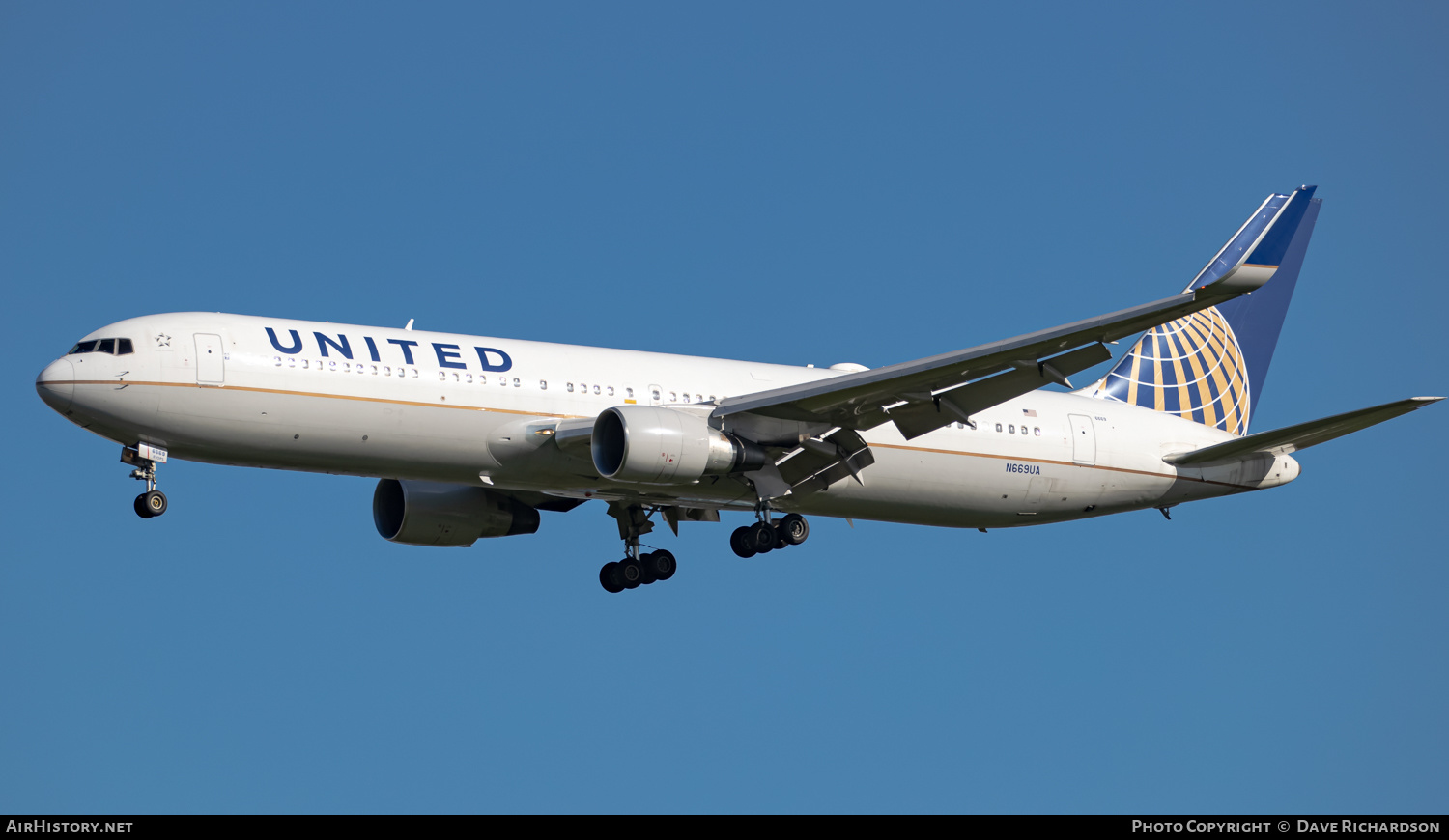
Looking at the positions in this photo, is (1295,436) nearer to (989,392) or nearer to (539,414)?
(989,392)

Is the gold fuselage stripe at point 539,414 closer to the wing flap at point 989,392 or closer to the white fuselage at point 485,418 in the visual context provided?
the white fuselage at point 485,418

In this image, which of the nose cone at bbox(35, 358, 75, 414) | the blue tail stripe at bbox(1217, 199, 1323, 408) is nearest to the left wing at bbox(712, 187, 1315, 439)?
the blue tail stripe at bbox(1217, 199, 1323, 408)

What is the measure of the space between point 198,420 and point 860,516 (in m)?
15.0

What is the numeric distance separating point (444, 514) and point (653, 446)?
8932 millimetres

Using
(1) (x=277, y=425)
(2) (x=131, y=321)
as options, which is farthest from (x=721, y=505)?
(2) (x=131, y=321)

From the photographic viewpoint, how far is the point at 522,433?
3375 cm

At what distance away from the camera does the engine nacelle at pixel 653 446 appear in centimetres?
3275

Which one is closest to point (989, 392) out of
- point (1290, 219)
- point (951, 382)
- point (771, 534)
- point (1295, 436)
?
point (951, 382)

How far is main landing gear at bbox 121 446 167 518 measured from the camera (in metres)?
32.1

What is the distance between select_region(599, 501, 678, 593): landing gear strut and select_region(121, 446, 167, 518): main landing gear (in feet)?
36.4

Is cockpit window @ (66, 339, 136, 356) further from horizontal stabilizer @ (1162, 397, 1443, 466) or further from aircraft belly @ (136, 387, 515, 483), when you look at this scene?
horizontal stabilizer @ (1162, 397, 1443, 466)

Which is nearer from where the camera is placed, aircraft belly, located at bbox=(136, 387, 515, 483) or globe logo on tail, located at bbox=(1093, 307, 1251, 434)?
aircraft belly, located at bbox=(136, 387, 515, 483)

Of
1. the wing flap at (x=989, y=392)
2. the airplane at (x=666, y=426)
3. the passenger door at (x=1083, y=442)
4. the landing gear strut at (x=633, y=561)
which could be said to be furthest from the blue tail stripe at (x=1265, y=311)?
the landing gear strut at (x=633, y=561)

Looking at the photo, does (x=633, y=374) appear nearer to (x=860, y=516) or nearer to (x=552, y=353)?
(x=552, y=353)
